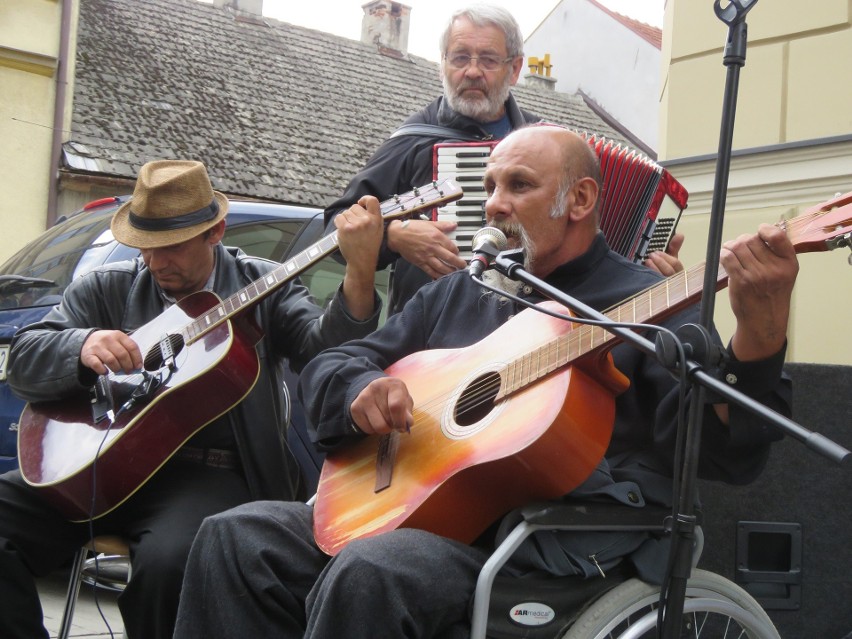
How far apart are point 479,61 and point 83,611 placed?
9.72ft

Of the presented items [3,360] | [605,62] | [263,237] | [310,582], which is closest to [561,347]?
[310,582]

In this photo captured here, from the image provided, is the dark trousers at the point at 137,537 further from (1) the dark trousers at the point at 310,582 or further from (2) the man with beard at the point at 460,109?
(2) the man with beard at the point at 460,109

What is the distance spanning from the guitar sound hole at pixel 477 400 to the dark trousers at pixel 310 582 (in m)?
0.35

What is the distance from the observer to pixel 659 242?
3432 mm

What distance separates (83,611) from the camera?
5051 mm

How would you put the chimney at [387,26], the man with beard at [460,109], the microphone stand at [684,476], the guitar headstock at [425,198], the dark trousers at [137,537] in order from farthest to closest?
the chimney at [387,26] < the man with beard at [460,109] < the guitar headstock at [425,198] < the dark trousers at [137,537] < the microphone stand at [684,476]

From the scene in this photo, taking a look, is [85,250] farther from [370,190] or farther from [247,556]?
[247,556]

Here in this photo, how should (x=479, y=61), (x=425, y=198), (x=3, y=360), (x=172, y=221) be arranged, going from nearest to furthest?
(x=425, y=198) → (x=172, y=221) → (x=479, y=61) → (x=3, y=360)

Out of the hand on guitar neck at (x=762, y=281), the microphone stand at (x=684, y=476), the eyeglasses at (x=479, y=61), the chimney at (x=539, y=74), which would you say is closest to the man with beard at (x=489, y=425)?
the hand on guitar neck at (x=762, y=281)

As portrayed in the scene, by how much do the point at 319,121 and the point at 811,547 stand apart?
15.8 meters

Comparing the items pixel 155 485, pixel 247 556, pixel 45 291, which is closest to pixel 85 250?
pixel 45 291

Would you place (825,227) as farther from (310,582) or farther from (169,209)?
(169,209)

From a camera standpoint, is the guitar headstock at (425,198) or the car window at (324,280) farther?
the car window at (324,280)

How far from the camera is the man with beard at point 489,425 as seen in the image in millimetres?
2322
